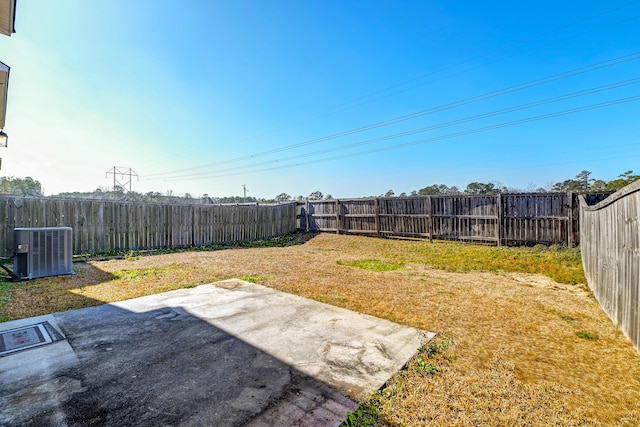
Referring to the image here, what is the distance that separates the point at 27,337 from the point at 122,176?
31.3m

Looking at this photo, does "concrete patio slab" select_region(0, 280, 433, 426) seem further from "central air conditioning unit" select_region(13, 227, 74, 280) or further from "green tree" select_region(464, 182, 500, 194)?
"green tree" select_region(464, 182, 500, 194)

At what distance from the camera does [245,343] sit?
2.42 metres

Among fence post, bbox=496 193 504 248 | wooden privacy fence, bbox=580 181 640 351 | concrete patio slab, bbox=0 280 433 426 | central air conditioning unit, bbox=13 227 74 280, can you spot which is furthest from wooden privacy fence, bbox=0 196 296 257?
wooden privacy fence, bbox=580 181 640 351

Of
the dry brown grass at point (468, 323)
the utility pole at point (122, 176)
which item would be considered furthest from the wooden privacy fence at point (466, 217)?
the utility pole at point (122, 176)

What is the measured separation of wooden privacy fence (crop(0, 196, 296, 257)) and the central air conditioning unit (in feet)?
7.37

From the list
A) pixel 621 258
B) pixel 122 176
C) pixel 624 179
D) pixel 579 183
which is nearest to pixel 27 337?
pixel 621 258

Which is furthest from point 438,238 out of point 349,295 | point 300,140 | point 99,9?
point 300,140

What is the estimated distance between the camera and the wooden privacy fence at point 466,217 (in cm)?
750

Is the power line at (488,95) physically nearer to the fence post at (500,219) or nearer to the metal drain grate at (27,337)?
the fence post at (500,219)

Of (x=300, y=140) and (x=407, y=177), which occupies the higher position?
(x=300, y=140)

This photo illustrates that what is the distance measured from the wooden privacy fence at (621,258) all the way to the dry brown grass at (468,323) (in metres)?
0.19

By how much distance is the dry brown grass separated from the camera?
1.64 m

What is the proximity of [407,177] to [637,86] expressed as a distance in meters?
10.1

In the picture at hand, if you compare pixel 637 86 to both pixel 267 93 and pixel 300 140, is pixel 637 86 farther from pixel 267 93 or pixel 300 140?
pixel 300 140
